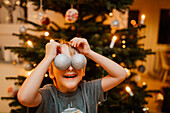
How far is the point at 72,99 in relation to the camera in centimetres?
71

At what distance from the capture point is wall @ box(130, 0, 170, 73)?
3.89 meters

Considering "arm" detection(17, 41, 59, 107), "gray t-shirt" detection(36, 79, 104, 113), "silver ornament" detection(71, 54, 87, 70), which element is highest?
"silver ornament" detection(71, 54, 87, 70)

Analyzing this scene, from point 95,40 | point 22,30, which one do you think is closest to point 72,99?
point 95,40

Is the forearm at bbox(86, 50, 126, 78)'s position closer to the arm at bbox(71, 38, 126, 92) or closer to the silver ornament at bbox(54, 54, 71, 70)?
the arm at bbox(71, 38, 126, 92)

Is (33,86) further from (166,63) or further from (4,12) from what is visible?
(166,63)

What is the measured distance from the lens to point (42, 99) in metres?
0.64

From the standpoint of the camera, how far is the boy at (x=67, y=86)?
58cm

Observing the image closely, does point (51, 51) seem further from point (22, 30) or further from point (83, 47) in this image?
point (22, 30)

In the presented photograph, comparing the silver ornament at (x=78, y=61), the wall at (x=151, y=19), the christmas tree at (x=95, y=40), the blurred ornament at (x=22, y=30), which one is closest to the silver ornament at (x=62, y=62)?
the silver ornament at (x=78, y=61)

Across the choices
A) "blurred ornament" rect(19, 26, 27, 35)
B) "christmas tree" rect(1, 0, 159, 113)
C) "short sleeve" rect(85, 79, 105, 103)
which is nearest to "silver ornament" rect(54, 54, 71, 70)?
"short sleeve" rect(85, 79, 105, 103)

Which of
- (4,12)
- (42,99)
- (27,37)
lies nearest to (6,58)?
(27,37)

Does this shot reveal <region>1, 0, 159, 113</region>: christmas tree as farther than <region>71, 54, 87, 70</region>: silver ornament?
Yes

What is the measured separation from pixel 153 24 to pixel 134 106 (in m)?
3.34

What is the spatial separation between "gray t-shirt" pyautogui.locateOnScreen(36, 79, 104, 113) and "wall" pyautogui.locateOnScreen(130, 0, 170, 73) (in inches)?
140
